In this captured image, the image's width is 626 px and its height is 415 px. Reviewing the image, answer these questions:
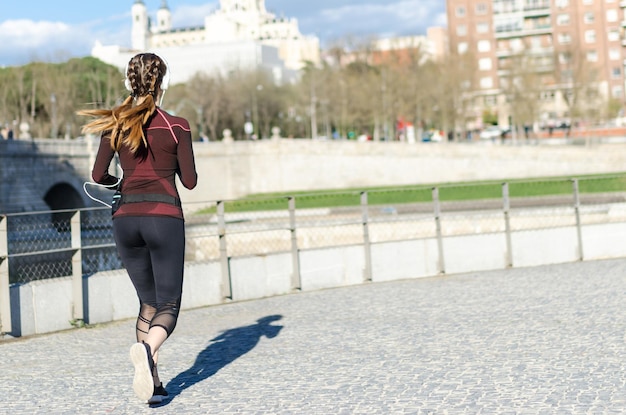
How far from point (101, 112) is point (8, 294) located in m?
4.48

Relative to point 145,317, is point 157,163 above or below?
above

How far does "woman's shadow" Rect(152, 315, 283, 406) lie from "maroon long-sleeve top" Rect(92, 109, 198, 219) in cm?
124

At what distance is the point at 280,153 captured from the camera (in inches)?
2975

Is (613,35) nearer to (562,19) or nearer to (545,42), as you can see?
(562,19)

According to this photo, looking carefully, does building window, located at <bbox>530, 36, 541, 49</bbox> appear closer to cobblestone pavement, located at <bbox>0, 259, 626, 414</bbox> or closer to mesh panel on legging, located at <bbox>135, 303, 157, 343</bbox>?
cobblestone pavement, located at <bbox>0, 259, 626, 414</bbox>

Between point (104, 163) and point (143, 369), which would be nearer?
point (143, 369)

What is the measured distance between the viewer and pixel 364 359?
755 cm

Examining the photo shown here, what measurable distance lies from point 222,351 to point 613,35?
301ft

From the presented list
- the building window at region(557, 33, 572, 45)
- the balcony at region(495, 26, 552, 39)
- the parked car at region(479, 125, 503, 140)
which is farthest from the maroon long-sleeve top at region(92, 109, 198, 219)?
the balcony at region(495, 26, 552, 39)

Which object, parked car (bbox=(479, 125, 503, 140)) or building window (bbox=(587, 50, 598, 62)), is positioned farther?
building window (bbox=(587, 50, 598, 62))

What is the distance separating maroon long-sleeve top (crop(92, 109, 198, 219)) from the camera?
587 centimetres

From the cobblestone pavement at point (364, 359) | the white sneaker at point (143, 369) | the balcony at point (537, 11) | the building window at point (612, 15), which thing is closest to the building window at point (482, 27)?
the balcony at point (537, 11)

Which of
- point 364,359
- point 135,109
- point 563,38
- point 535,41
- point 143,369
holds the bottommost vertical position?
point 364,359

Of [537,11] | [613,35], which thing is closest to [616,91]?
[613,35]
